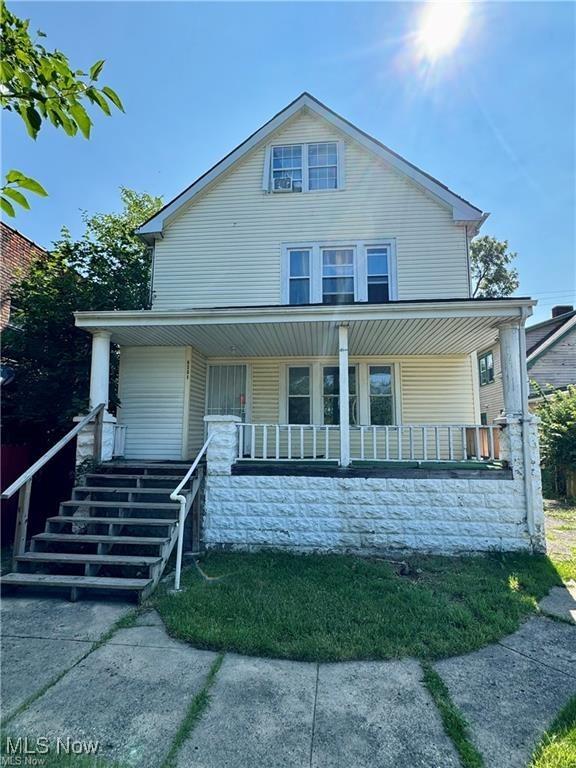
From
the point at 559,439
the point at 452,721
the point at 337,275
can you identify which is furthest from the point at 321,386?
the point at 559,439

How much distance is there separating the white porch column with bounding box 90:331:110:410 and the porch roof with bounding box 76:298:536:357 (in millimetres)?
235

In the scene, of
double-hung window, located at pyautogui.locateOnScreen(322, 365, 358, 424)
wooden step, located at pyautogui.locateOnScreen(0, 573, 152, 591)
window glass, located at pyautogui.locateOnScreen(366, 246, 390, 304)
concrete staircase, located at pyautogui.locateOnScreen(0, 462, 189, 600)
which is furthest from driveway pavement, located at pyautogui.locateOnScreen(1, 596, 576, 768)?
window glass, located at pyautogui.locateOnScreen(366, 246, 390, 304)

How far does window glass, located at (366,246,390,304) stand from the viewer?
9.50 m

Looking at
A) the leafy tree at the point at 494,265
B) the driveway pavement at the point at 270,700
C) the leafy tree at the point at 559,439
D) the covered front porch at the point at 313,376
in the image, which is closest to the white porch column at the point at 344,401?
the covered front porch at the point at 313,376

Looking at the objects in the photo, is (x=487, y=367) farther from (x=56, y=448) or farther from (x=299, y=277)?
(x=56, y=448)

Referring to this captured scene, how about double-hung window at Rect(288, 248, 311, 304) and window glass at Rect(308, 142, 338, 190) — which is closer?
double-hung window at Rect(288, 248, 311, 304)

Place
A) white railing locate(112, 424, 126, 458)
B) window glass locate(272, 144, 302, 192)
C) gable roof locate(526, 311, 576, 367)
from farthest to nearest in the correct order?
gable roof locate(526, 311, 576, 367)
window glass locate(272, 144, 302, 192)
white railing locate(112, 424, 126, 458)

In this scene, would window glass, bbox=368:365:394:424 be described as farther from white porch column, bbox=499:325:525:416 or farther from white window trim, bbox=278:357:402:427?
white porch column, bbox=499:325:525:416

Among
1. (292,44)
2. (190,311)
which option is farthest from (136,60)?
(190,311)

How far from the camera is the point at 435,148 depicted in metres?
10.4

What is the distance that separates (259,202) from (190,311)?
14.0ft

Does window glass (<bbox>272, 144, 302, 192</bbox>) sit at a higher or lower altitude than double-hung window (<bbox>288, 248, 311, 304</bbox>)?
higher

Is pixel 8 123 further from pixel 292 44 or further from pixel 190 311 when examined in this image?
pixel 292 44

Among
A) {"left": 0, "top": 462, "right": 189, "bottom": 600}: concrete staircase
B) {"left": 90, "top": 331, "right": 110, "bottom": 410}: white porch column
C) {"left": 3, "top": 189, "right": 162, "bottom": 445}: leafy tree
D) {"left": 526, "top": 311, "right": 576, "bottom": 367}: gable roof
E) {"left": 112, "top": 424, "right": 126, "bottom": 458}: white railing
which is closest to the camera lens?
{"left": 0, "top": 462, "right": 189, "bottom": 600}: concrete staircase
